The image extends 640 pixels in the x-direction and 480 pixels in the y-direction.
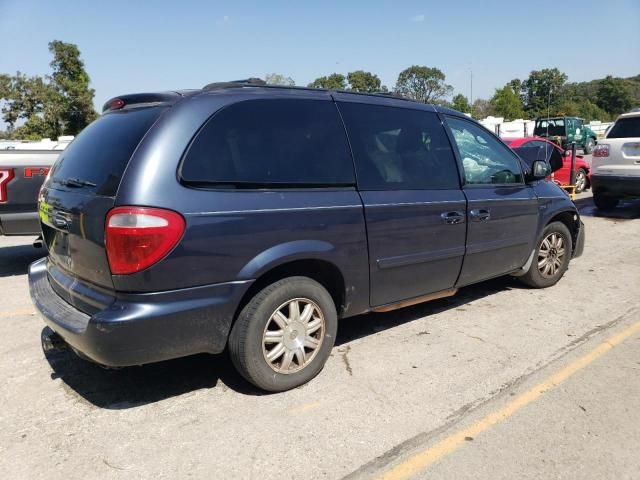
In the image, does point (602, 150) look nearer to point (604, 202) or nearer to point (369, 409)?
point (604, 202)

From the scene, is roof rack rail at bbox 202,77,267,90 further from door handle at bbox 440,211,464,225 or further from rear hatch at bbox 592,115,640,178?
rear hatch at bbox 592,115,640,178

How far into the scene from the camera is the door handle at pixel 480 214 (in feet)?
14.1

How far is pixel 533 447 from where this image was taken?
8.91 ft

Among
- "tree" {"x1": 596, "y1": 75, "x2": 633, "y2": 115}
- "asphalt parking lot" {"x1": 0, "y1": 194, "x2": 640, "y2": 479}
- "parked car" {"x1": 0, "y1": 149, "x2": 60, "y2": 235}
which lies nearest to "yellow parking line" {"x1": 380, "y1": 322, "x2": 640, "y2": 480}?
"asphalt parking lot" {"x1": 0, "y1": 194, "x2": 640, "y2": 479}

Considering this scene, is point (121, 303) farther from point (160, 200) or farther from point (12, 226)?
point (12, 226)

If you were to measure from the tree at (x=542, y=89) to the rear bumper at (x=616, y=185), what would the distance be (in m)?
81.8

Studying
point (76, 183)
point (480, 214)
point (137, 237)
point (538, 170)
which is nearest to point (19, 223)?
point (76, 183)

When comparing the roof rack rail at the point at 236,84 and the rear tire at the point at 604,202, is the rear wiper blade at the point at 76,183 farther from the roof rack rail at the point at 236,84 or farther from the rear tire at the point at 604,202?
the rear tire at the point at 604,202

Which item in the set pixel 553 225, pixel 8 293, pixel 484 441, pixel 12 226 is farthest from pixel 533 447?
pixel 12 226

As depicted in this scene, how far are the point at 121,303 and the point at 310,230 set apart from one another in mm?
1160

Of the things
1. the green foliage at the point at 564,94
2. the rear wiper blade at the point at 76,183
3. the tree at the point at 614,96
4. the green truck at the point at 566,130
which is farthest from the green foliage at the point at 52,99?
the tree at the point at 614,96

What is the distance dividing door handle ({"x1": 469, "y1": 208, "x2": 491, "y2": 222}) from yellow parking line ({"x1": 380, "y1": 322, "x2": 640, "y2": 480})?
1303 mm

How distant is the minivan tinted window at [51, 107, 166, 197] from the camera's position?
2.84 m

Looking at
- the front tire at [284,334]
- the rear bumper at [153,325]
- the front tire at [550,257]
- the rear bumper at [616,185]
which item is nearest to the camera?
the rear bumper at [153,325]
